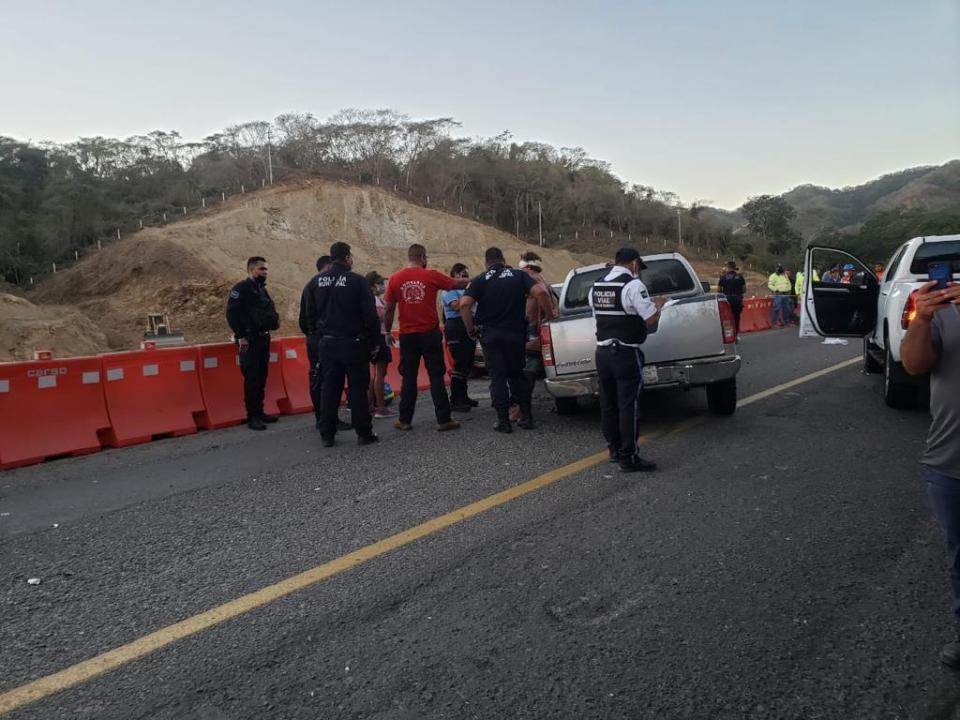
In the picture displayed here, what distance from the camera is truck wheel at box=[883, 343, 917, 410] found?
8.03 metres

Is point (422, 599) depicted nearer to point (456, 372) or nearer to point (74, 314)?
point (456, 372)

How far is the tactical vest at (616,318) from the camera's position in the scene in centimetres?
598

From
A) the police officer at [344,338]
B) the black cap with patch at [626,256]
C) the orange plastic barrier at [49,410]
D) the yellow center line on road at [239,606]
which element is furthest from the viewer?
the police officer at [344,338]

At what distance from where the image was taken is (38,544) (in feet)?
15.9

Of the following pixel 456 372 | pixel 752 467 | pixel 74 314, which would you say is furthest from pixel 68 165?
pixel 752 467

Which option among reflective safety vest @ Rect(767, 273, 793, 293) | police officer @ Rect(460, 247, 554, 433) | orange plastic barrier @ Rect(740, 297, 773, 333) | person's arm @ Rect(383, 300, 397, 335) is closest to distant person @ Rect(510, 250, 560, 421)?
police officer @ Rect(460, 247, 554, 433)

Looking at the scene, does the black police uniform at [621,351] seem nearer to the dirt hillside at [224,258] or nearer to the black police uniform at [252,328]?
the black police uniform at [252,328]

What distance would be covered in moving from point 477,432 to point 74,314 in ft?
79.5

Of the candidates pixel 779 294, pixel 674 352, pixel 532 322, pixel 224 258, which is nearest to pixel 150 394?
pixel 532 322

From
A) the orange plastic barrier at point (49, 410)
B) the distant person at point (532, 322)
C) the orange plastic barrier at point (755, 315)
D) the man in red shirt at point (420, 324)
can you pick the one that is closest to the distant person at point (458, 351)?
the distant person at point (532, 322)

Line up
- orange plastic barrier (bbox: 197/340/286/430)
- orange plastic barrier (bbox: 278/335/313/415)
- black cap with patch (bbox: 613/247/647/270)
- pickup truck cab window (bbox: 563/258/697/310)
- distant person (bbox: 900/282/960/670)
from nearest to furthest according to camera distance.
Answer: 1. distant person (bbox: 900/282/960/670)
2. black cap with patch (bbox: 613/247/647/270)
3. pickup truck cab window (bbox: 563/258/697/310)
4. orange plastic barrier (bbox: 197/340/286/430)
5. orange plastic barrier (bbox: 278/335/313/415)

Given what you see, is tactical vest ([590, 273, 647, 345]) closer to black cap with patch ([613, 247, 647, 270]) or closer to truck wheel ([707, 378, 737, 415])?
black cap with patch ([613, 247, 647, 270])

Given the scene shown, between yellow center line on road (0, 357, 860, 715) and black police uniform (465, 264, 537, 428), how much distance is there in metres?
1.88

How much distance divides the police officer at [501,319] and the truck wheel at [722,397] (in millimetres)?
1991
